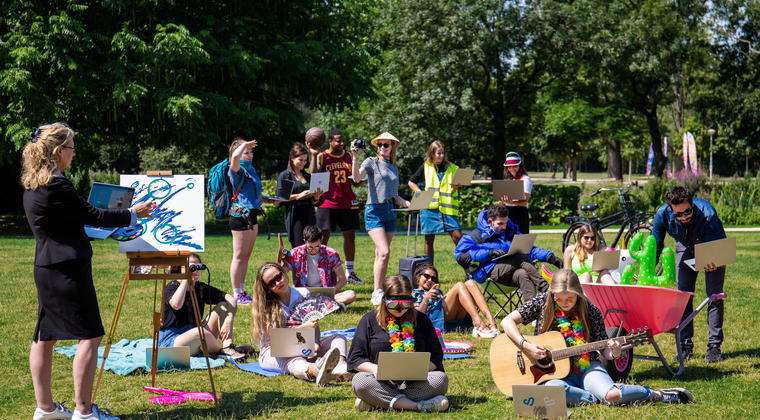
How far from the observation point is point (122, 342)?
6.86 meters

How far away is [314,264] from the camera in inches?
309

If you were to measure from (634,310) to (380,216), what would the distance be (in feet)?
12.7

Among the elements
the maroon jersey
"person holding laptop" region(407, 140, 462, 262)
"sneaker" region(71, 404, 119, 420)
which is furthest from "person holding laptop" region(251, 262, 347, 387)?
"person holding laptop" region(407, 140, 462, 262)

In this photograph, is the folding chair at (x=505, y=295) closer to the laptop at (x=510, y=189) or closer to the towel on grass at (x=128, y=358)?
the laptop at (x=510, y=189)

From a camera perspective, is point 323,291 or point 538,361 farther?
point 323,291

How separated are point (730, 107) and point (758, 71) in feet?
7.78

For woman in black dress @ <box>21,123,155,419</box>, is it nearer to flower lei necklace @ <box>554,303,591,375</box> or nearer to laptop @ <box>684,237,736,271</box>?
flower lei necklace @ <box>554,303,591,375</box>

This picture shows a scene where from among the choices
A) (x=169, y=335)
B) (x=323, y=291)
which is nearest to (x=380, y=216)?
(x=323, y=291)

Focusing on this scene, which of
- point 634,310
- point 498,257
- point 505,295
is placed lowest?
point 505,295

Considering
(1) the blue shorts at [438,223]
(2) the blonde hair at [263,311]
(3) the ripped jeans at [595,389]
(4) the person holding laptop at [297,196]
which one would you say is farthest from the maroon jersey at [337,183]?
(3) the ripped jeans at [595,389]

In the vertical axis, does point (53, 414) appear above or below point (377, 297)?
below

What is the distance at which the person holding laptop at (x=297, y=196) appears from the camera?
911cm

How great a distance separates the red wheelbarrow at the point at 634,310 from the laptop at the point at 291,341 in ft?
7.29

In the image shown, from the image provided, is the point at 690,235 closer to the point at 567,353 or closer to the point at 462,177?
the point at 567,353
